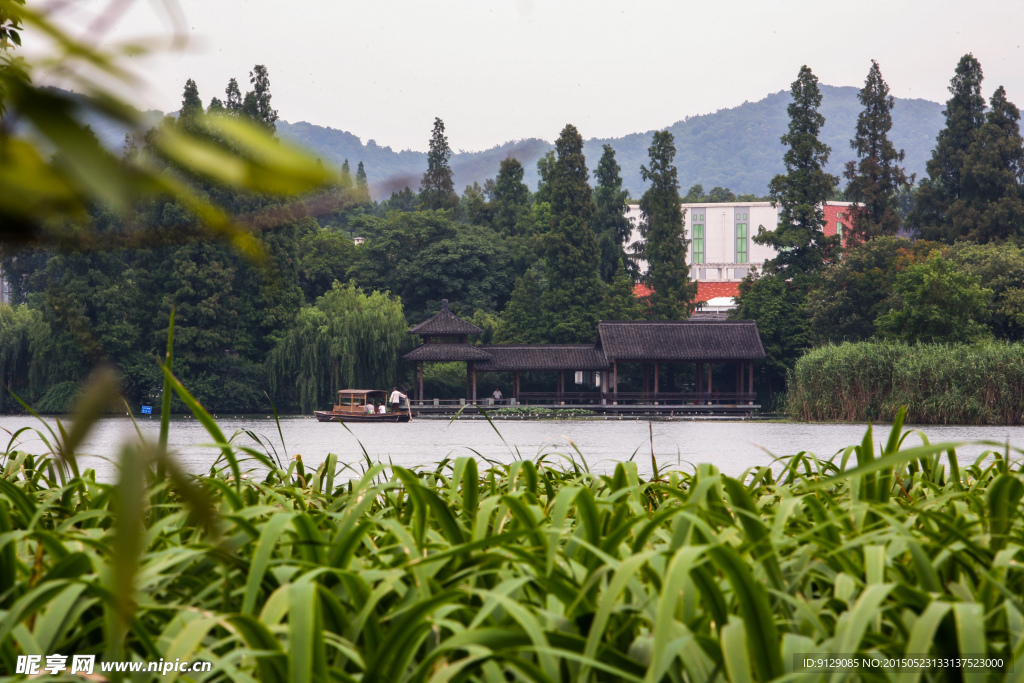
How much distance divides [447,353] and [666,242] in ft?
38.2

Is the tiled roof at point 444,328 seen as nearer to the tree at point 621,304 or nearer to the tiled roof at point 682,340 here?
the tiled roof at point 682,340

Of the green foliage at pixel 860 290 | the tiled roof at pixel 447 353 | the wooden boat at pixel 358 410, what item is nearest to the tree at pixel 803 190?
the green foliage at pixel 860 290

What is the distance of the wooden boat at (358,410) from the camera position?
1077 inches

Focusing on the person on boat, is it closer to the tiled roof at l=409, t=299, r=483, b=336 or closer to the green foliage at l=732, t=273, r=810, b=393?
the tiled roof at l=409, t=299, r=483, b=336

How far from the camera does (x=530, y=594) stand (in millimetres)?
1484

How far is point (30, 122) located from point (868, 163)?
41943 mm

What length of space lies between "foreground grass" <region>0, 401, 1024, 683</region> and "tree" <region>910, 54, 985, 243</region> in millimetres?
38309

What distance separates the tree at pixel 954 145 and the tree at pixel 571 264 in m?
13.7

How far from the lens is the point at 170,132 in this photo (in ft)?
1.21

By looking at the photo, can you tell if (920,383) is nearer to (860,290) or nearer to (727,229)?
(860,290)

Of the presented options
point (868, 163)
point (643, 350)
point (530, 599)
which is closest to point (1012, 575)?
point (530, 599)

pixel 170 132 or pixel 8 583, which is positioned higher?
pixel 170 132

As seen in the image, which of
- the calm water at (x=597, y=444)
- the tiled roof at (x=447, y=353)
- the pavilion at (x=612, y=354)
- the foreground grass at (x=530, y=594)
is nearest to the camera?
the foreground grass at (x=530, y=594)

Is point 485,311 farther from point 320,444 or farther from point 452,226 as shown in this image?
point 320,444
